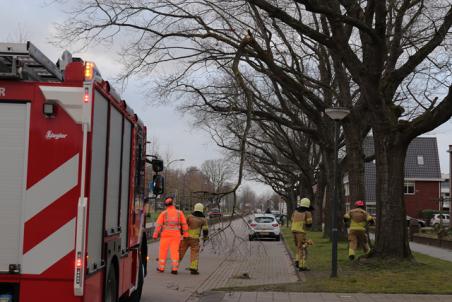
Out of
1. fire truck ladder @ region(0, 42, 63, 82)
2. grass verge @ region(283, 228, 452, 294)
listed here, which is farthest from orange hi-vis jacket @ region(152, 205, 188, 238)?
fire truck ladder @ region(0, 42, 63, 82)

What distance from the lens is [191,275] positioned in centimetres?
1492

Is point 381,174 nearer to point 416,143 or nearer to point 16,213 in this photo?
point 16,213

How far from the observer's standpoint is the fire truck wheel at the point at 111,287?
6809 millimetres

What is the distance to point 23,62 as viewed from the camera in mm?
5789

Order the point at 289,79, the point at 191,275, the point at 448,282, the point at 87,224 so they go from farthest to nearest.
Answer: the point at 289,79 → the point at 191,275 → the point at 448,282 → the point at 87,224

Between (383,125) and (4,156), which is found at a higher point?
(383,125)

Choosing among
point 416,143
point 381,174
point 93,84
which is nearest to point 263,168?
point 416,143

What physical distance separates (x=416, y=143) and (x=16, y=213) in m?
74.1

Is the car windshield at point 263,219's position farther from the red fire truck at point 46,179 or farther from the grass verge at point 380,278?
the red fire truck at point 46,179

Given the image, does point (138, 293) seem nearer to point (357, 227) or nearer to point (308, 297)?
point (308, 297)

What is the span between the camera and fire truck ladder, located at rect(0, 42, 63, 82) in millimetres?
5555

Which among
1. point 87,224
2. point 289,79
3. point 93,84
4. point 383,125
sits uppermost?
point 289,79

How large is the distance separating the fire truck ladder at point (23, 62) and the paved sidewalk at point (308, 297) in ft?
18.9

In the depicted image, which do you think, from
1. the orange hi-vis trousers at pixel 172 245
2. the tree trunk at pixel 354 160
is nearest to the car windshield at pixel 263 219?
the tree trunk at pixel 354 160
